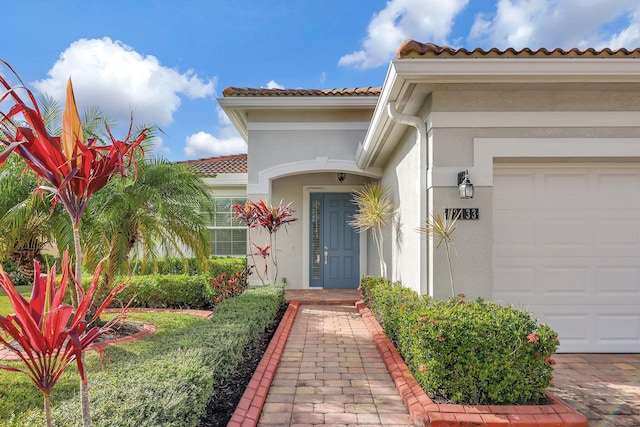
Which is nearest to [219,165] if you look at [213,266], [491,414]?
[213,266]

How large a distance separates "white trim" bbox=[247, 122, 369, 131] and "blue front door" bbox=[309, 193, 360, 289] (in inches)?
85.1

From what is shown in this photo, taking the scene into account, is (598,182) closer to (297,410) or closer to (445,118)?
(445,118)

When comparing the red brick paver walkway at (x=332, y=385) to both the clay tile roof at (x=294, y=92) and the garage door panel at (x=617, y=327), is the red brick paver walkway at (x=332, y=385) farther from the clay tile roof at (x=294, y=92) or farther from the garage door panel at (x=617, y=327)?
the clay tile roof at (x=294, y=92)

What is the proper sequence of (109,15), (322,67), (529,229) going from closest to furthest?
(529,229) → (109,15) → (322,67)

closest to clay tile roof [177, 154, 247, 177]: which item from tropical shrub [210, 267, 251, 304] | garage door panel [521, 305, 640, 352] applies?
tropical shrub [210, 267, 251, 304]

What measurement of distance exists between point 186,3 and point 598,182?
8.93m

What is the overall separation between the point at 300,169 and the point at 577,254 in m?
6.39

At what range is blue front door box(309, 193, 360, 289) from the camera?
10898 mm

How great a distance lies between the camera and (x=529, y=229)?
16.8ft

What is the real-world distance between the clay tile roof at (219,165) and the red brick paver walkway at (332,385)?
287 inches

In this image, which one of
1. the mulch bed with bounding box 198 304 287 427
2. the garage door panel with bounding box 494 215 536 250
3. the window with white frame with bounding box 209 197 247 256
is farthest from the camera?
the window with white frame with bounding box 209 197 247 256

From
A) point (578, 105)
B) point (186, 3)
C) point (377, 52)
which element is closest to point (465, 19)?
point (377, 52)

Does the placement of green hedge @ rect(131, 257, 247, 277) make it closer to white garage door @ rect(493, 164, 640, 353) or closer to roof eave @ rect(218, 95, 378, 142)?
roof eave @ rect(218, 95, 378, 142)

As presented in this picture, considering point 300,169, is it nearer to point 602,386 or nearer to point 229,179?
point 229,179
